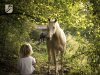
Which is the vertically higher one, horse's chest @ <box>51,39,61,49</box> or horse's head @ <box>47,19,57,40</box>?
horse's head @ <box>47,19,57,40</box>

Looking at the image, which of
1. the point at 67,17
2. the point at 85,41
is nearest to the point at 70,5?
the point at 67,17

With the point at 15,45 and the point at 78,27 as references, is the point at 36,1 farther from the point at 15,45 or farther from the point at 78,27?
the point at 15,45

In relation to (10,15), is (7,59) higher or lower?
lower

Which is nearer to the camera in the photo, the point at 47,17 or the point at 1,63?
the point at 47,17

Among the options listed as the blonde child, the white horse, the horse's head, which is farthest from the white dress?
the white horse

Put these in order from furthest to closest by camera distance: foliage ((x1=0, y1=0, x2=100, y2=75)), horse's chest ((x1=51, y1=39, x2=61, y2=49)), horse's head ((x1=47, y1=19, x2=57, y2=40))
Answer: horse's chest ((x1=51, y1=39, x2=61, y2=49))
horse's head ((x1=47, y1=19, x2=57, y2=40))
foliage ((x1=0, y1=0, x2=100, y2=75))

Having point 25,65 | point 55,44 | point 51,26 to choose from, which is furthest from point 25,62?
point 55,44

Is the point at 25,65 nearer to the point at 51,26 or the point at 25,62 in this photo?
the point at 25,62

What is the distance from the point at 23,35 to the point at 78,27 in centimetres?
308

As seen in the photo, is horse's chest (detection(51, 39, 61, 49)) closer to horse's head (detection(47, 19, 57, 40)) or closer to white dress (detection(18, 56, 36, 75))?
horse's head (detection(47, 19, 57, 40))

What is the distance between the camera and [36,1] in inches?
396

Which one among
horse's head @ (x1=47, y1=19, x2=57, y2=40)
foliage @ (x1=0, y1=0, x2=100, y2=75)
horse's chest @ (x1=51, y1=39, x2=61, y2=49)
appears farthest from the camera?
horse's chest @ (x1=51, y1=39, x2=61, y2=49)

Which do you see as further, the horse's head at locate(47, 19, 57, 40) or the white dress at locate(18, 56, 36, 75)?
→ the horse's head at locate(47, 19, 57, 40)

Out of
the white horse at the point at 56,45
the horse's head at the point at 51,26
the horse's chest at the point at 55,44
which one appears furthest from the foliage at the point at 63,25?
the horse's chest at the point at 55,44
